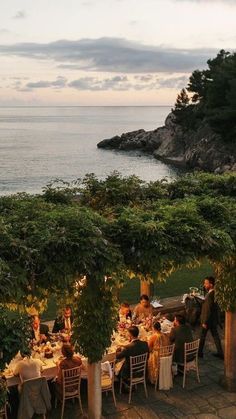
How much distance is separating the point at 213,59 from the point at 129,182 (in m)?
89.6

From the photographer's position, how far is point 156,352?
35.3ft

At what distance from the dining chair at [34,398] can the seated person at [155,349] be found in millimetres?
2394

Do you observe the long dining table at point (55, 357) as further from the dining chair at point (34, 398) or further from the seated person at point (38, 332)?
the dining chair at point (34, 398)

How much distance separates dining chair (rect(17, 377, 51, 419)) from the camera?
9.23m

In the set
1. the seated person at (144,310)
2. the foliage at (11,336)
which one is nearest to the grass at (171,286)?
the seated person at (144,310)

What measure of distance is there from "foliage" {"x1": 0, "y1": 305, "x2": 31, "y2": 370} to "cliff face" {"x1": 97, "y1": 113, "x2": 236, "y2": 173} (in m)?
63.4

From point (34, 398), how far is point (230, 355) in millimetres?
4124

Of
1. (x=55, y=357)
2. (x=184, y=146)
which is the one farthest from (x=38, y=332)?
(x=184, y=146)

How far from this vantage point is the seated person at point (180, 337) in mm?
10961

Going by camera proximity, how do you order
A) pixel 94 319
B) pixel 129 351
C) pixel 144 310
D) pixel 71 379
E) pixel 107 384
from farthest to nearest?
pixel 144 310
pixel 129 351
pixel 107 384
pixel 71 379
pixel 94 319

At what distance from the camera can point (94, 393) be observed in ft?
30.9

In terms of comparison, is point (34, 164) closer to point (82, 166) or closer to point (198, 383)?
point (82, 166)

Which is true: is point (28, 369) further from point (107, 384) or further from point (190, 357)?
point (190, 357)

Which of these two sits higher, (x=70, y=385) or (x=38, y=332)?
(x=38, y=332)
